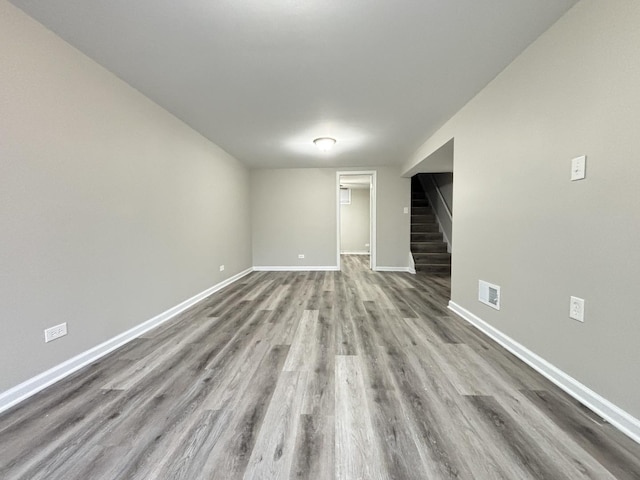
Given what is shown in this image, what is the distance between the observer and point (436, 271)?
5.43 metres

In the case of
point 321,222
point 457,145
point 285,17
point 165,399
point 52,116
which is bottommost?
point 165,399

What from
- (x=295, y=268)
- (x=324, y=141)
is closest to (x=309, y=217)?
(x=295, y=268)

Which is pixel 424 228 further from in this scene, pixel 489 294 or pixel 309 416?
pixel 309 416

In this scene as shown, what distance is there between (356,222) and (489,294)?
22.9ft

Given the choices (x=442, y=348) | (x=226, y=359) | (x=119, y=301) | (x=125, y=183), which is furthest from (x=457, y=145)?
(x=119, y=301)

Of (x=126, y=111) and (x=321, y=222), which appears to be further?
(x=321, y=222)

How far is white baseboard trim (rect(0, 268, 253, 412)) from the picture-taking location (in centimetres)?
142

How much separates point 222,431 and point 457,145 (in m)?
3.31

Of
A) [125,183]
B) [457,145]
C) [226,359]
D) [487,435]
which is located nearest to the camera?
[487,435]

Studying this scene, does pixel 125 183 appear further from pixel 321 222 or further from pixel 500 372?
pixel 321 222

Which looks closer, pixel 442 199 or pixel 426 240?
pixel 426 240

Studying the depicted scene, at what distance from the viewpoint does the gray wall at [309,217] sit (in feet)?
18.5

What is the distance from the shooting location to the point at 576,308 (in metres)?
1.48

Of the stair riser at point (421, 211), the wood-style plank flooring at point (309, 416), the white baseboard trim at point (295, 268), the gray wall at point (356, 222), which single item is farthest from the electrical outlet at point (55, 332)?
the gray wall at point (356, 222)
